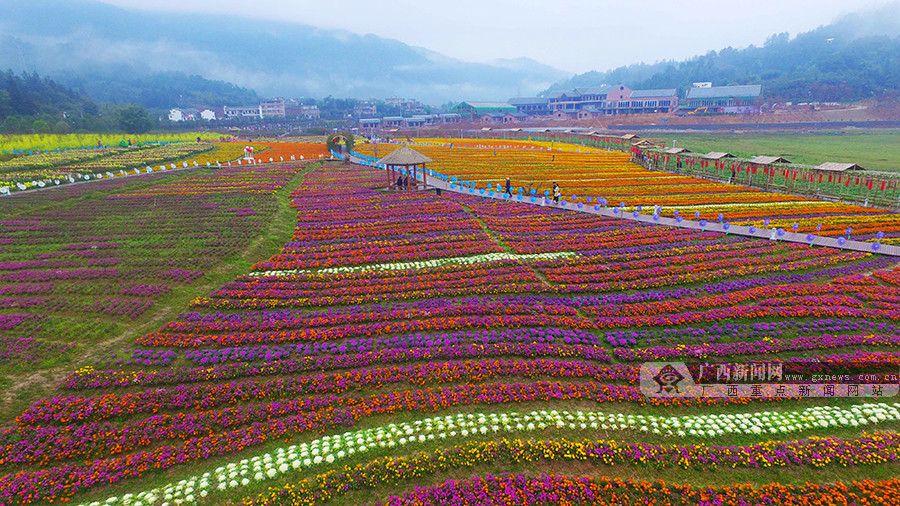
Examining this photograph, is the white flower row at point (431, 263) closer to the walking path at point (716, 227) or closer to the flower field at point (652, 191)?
the walking path at point (716, 227)

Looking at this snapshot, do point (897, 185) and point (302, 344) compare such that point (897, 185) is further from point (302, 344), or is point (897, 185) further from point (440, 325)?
point (302, 344)

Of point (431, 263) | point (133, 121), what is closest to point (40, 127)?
point (133, 121)

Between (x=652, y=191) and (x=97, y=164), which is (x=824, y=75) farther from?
(x=97, y=164)

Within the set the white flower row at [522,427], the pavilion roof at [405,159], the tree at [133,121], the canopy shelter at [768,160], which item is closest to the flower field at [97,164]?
the pavilion roof at [405,159]

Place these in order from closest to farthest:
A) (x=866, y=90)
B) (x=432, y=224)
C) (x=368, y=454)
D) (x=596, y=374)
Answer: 1. (x=368, y=454)
2. (x=596, y=374)
3. (x=432, y=224)
4. (x=866, y=90)

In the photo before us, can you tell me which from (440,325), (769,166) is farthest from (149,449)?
(769,166)

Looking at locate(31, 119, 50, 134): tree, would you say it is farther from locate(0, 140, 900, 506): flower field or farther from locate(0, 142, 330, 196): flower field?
locate(0, 140, 900, 506): flower field

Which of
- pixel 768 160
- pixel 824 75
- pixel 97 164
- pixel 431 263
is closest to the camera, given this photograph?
pixel 431 263
